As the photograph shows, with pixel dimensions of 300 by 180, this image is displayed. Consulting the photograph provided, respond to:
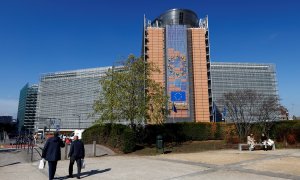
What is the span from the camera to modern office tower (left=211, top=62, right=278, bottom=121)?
143m

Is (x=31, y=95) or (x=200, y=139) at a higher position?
(x=31, y=95)

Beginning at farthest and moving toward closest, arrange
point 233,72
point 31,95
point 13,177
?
point 31,95, point 233,72, point 13,177

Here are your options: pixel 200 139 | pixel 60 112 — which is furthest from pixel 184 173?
pixel 60 112

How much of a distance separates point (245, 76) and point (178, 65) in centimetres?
7411

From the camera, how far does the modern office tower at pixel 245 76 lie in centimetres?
14262

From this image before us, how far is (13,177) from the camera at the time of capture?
10945 mm

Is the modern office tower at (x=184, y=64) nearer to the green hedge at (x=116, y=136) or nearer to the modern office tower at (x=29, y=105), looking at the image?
the green hedge at (x=116, y=136)

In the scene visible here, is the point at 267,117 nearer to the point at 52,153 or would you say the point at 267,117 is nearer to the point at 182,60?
the point at 52,153

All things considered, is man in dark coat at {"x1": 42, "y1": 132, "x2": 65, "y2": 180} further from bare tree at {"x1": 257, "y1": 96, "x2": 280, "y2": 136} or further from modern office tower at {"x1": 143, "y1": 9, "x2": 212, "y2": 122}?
modern office tower at {"x1": 143, "y1": 9, "x2": 212, "y2": 122}

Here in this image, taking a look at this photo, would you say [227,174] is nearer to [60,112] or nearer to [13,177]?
[13,177]

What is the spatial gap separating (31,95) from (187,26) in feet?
436

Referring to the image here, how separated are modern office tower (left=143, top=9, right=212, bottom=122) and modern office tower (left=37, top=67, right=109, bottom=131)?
213ft

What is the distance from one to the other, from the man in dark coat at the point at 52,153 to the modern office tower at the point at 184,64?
7098cm

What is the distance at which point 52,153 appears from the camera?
9.98 metres
